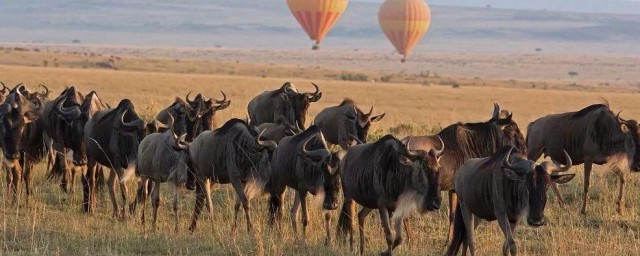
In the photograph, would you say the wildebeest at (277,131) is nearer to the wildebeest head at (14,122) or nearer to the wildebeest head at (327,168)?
the wildebeest head at (327,168)

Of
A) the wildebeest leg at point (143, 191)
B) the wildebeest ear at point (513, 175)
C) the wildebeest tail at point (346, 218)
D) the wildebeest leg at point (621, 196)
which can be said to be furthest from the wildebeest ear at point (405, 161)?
the wildebeest leg at point (621, 196)

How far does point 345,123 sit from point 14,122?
435cm

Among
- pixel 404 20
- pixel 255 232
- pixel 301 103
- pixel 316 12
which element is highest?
pixel 404 20

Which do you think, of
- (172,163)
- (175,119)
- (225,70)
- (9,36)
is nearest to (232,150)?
(172,163)

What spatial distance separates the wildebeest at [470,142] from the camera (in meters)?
11.1

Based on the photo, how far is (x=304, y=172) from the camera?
34.1 ft

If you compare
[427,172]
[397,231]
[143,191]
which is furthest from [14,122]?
[427,172]

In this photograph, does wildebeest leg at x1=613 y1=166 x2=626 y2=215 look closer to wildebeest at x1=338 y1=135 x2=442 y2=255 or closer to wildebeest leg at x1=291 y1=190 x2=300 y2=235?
wildebeest at x1=338 y1=135 x2=442 y2=255

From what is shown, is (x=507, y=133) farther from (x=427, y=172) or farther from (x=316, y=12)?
(x=316, y=12)

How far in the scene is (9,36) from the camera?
199 m

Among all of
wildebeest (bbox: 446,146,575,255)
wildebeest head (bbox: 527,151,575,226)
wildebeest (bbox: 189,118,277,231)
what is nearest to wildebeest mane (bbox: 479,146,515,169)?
wildebeest (bbox: 446,146,575,255)

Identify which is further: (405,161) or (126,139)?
(126,139)

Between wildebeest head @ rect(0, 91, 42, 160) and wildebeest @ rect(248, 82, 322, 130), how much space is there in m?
3.45

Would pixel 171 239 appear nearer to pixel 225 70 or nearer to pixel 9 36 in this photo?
pixel 225 70
